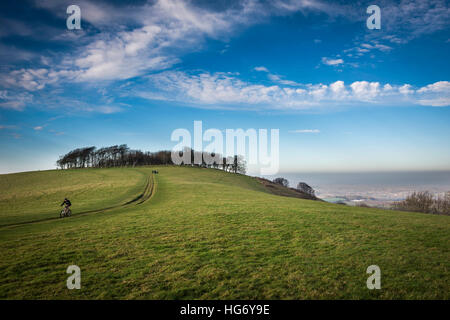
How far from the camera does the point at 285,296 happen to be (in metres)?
7.68

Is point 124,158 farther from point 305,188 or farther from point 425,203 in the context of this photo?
point 425,203

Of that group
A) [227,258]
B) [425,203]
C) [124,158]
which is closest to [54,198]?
[227,258]

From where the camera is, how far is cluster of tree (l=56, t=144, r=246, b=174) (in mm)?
146000

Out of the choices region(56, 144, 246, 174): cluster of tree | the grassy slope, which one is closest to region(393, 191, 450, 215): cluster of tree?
the grassy slope

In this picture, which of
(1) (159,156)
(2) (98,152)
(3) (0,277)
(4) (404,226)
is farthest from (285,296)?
(2) (98,152)

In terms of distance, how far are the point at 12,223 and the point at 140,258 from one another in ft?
59.8

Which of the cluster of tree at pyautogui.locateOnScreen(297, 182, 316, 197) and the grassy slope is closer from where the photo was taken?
the grassy slope

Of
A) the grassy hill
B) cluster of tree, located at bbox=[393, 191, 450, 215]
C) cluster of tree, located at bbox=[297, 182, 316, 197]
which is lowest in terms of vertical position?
cluster of tree, located at bbox=[297, 182, 316, 197]

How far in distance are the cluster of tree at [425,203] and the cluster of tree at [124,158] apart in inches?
4236

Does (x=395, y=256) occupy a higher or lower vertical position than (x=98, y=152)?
lower

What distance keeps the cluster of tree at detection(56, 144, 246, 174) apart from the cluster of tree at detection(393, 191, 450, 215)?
107597 millimetres

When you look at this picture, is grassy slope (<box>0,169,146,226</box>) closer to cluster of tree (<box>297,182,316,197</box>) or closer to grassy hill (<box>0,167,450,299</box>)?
grassy hill (<box>0,167,450,299</box>)

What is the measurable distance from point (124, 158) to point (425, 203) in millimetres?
151508
